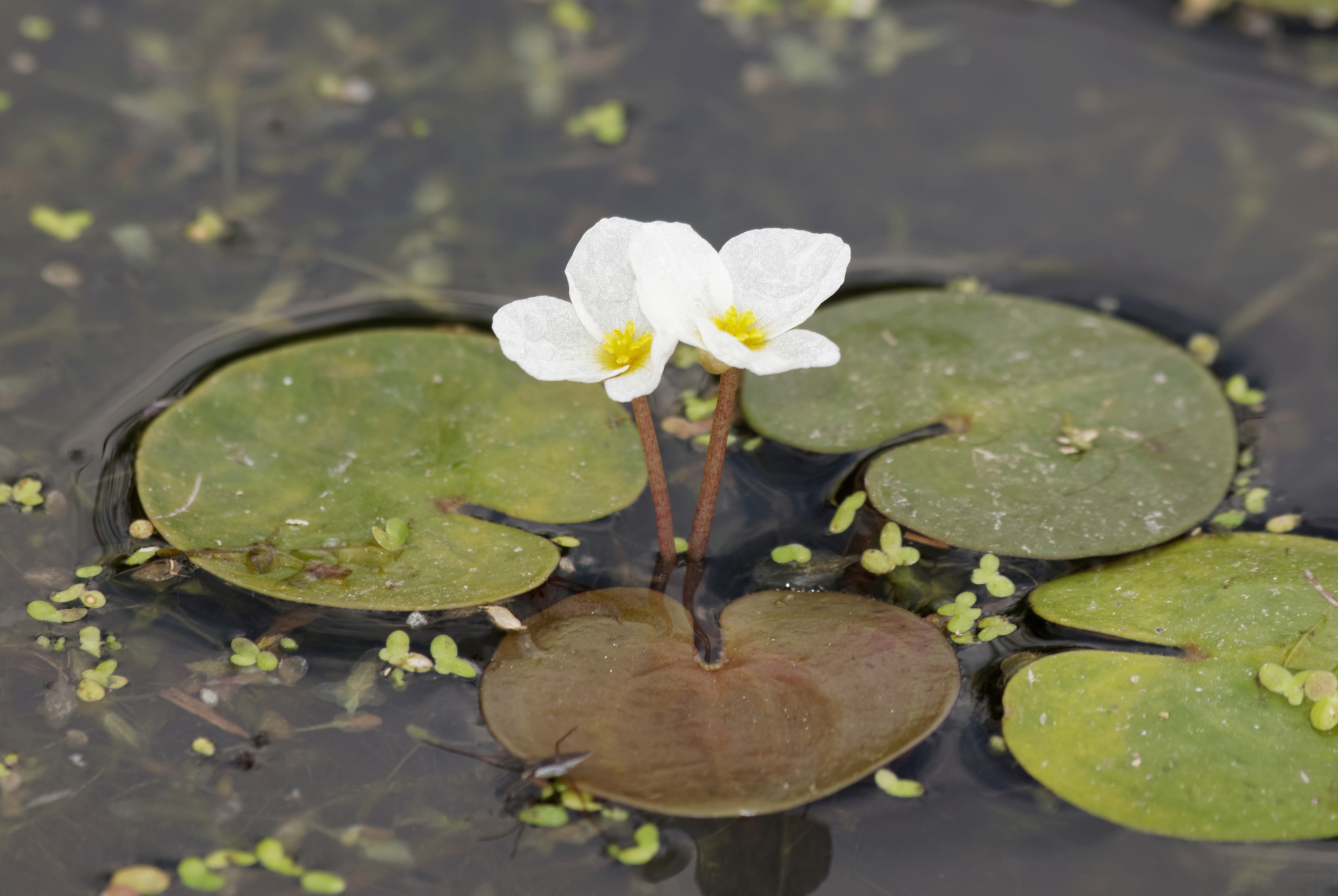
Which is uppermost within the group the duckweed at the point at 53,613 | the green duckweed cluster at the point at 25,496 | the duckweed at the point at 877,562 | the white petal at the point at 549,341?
the white petal at the point at 549,341

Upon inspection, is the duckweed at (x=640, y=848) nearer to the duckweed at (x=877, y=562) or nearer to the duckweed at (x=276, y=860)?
the duckweed at (x=276, y=860)

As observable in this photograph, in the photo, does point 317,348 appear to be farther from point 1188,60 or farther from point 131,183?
point 1188,60

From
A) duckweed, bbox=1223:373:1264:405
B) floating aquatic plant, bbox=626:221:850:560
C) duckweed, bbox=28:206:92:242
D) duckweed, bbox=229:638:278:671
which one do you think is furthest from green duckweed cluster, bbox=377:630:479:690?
duckweed, bbox=1223:373:1264:405

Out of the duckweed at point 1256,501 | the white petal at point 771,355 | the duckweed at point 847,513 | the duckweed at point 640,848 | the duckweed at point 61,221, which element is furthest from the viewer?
the duckweed at point 61,221

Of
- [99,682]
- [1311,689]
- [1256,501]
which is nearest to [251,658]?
[99,682]

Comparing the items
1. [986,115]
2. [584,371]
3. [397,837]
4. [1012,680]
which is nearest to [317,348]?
[584,371]

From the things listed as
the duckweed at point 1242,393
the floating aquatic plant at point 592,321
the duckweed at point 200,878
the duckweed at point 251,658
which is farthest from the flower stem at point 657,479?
the duckweed at point 1242,393

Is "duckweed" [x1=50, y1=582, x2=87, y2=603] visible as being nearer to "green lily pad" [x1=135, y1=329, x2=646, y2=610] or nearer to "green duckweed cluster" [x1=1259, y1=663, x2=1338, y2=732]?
"green lily pad" [x1=135, y1=329, x2=646, y2=610]
